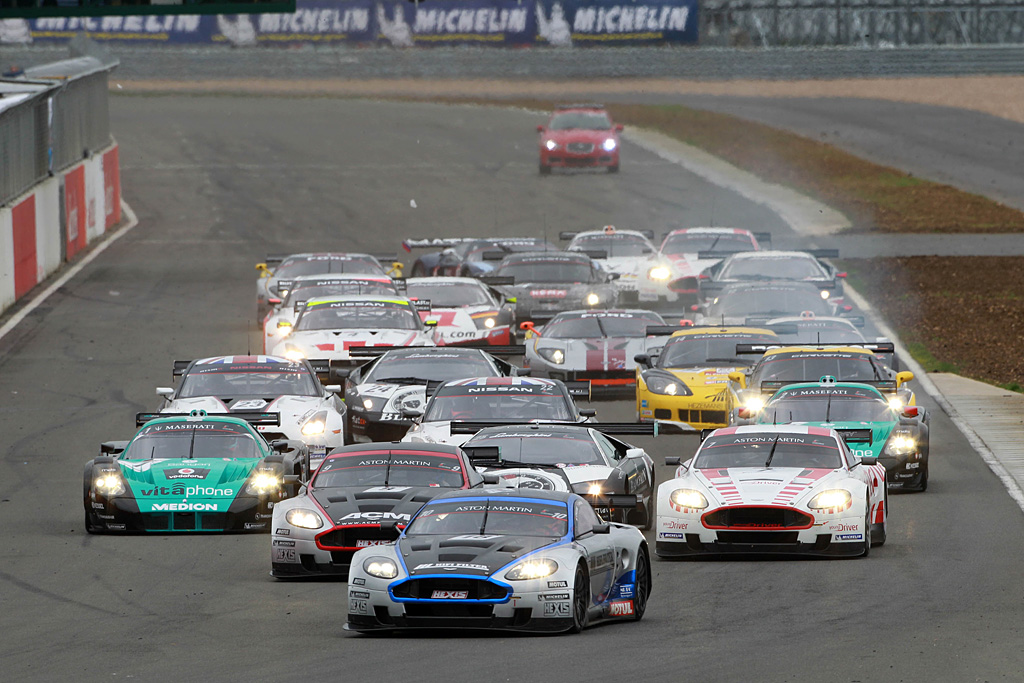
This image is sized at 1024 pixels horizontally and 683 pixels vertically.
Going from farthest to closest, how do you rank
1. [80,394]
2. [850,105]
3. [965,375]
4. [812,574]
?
[850,105]
[965,375]
[80,394]
[812,574]

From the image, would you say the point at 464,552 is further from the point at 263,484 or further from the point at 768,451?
the point at 263,484

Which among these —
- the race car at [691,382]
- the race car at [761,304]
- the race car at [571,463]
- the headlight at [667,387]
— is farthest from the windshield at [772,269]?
the race car at [571,463]

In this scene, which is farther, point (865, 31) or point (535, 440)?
point (865, 31)

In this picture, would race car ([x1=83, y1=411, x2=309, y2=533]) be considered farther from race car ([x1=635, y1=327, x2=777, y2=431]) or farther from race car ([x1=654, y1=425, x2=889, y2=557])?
race car ([x1=635, y1=327, x2=777, y2=431])

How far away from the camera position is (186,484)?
702 inches

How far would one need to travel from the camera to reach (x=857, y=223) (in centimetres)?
4884

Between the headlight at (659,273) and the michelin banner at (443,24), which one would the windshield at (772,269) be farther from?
the michelin banner at (443,24)

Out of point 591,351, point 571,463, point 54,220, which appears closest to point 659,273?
point 591,351

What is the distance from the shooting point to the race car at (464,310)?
29.4 metres

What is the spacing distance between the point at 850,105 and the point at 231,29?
24825 mm

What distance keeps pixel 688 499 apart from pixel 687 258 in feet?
63.0

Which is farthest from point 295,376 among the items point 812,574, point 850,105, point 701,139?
point 850,105

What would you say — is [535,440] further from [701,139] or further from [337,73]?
[337,73]

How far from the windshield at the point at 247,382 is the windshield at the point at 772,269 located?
11.6m
